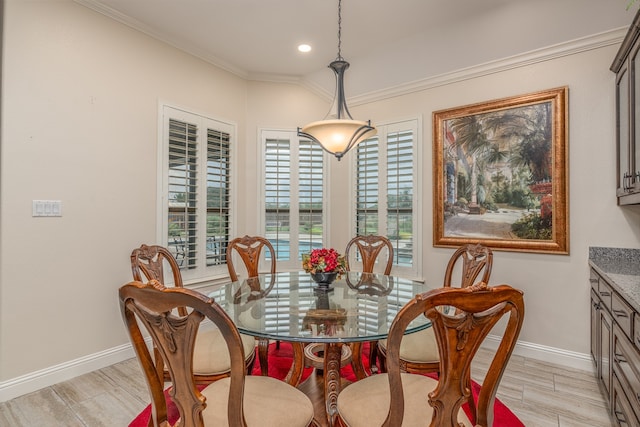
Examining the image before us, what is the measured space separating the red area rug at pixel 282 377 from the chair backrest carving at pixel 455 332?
122cm

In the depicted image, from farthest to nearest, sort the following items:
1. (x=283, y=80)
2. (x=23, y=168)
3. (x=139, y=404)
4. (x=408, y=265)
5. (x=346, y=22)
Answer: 1. (x=283, y=80)
2. (x=408, y=265)
3. (x=346, y=22)
4. (x=23, y=168)
5. (x=139, y=404)

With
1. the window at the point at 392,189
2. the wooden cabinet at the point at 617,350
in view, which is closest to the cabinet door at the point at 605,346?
the wooden cabinet at the point at 617,350

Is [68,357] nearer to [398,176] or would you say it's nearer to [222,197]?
[222,197]

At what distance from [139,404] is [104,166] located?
196 centimetres

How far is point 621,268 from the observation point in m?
2.36

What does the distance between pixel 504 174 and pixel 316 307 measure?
7.48ft

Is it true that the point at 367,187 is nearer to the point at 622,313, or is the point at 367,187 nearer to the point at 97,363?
the point at 622,313

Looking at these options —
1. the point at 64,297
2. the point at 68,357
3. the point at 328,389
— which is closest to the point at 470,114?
the point at 328,389

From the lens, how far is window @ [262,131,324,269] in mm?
4328

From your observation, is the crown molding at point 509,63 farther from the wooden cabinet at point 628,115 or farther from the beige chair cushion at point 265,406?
the beige chair cushion at point 265,406

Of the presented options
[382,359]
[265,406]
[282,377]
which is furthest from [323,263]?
[282,377]

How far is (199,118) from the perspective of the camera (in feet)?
12.3

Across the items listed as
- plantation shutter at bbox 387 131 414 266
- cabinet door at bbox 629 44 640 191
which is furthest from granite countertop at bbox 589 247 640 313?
plantation shutter at bbox 387 131 414 266

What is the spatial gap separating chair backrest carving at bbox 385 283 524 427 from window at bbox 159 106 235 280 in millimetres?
2932
